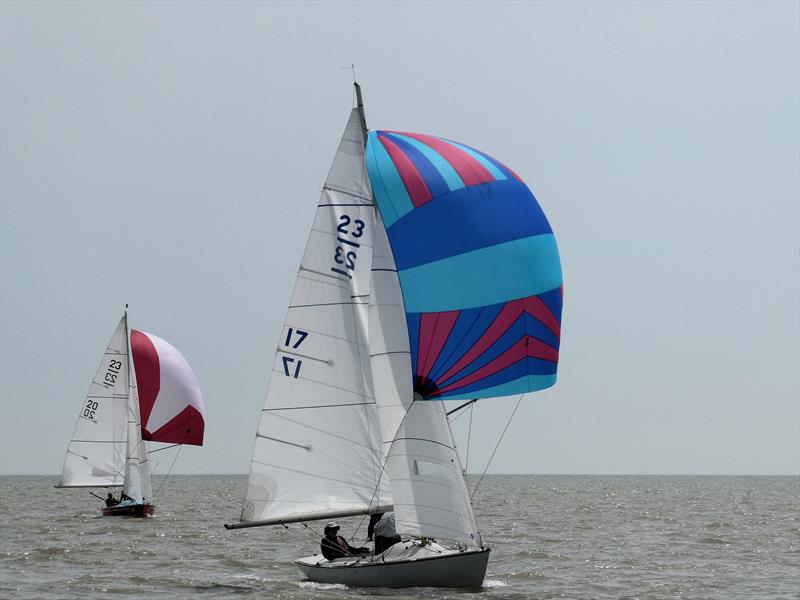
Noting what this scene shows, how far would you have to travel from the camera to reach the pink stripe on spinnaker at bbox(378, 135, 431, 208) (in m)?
18.7

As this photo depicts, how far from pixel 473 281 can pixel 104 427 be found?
24.7 metres

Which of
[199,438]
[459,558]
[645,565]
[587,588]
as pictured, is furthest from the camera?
[199,438]

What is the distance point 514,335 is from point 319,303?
→ 3309 millimetres

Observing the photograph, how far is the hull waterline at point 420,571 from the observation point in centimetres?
A: 1783

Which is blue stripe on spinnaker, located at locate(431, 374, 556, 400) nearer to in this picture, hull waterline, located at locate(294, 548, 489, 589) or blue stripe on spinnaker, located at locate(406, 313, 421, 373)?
blue stripe on spinnaker, located at locate(406, 313, 421, 373)

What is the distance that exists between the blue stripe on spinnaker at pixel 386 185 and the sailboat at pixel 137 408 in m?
21.2

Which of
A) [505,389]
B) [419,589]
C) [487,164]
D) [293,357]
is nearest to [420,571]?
[419,589]

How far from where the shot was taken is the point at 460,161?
18969 mm

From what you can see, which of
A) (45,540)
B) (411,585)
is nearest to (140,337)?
(45,540)

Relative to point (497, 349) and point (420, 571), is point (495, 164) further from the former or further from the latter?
point (420, 571)

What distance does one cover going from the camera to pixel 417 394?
1841 centimetres

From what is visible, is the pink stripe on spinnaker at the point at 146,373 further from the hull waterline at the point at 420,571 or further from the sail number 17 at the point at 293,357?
the hull waterline at the point at 420,571

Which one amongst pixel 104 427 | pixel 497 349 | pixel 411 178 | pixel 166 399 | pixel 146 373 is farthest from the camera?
pixel 104 427

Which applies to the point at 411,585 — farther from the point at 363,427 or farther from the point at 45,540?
the point at 45,540
